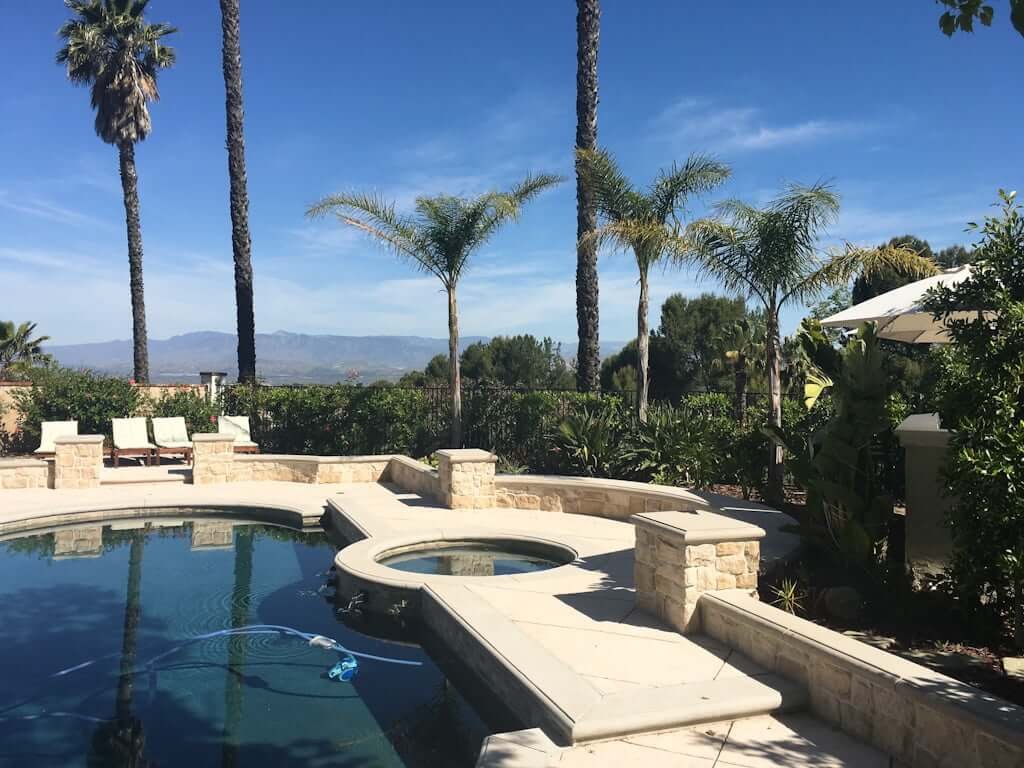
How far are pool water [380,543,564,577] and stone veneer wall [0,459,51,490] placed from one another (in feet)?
26.4

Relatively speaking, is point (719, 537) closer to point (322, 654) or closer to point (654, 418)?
point (322, 654)

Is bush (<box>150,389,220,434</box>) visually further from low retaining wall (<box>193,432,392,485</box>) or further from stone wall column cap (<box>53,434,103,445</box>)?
stone wall column cap (<box>53,434,103,445</box>)

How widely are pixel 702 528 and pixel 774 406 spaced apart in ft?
15.7

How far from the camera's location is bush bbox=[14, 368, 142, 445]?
16.2m

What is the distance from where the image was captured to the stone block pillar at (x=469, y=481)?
10781 millimetres

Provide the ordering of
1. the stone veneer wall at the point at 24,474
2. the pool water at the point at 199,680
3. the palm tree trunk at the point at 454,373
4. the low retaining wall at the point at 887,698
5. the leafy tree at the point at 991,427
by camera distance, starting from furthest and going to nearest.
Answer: the palm tree trunk at the point at 454,373 → the stone veneer wall at the point at 24,474 → the pool water at the point at 199,680 → the leafy tree at the point at 991,427 → the low retaining wall at the point at 887,698

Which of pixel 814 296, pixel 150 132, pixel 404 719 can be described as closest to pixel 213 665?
pixel 404 719

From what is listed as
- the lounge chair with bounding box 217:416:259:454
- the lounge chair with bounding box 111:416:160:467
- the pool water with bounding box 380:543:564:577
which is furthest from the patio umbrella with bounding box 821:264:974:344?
the lounge chair with bounding box 111:416:160:467

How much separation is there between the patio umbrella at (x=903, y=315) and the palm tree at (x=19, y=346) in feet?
78.6

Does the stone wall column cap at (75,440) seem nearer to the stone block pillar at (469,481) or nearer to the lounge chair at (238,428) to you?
the lounge chair at (238,428)

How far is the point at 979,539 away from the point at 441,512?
289 inches

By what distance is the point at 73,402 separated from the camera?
1630 centimetres

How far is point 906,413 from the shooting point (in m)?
7.58

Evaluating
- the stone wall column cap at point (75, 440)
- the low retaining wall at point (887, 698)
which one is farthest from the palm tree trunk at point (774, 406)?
the stone wall column cap at point (75, 440)
